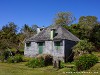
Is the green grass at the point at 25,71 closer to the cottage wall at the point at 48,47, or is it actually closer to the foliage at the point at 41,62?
the foliage at the point at 41,62

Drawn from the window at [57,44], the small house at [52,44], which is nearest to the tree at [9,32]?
the small house at [52,44]

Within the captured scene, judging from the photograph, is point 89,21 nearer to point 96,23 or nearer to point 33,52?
point 96,23

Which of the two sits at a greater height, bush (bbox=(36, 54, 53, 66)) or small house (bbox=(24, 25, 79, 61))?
small house (bbox=(24, 25, 79, 61))

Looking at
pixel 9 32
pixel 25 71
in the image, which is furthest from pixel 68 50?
pixel 9 32

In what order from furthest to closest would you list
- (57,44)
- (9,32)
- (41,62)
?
1. (9,32)
2. (57,44)
3. (41,62)

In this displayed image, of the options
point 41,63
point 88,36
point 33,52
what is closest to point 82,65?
point 41,63

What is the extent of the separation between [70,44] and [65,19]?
3786cm

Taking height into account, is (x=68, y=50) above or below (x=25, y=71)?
above

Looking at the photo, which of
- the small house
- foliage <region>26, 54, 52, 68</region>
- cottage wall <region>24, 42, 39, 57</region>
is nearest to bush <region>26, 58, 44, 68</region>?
foliage <region>26, 54, 52, 68</region>

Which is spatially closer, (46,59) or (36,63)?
(36,63)

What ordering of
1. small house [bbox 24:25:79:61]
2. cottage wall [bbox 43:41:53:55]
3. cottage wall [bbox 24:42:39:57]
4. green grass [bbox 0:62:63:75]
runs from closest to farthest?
green grass [bbox 0:62:63:75] → small house [bbox 24:25:79:61] → cottage wall [bbox 43:41:53:55] → cottage wall [bbox 24:42:39:57]

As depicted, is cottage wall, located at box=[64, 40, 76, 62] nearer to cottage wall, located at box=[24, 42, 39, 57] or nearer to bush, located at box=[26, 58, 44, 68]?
cottage wall, located at box=[24, 42, 39, 57]

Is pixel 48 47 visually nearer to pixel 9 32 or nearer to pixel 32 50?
pixel 32 50

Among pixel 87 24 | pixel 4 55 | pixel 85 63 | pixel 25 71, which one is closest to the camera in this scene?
pixel 25 71
